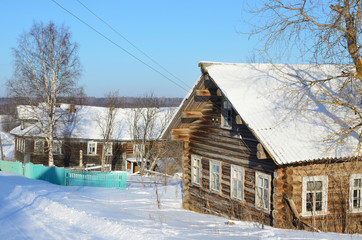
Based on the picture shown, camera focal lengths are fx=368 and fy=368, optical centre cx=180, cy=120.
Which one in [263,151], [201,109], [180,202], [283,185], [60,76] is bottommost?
[180,202]

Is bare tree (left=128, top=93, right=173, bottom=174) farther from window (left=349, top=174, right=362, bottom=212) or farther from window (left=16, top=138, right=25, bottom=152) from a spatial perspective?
window (left=349, top=174, right=362, bottom=212)

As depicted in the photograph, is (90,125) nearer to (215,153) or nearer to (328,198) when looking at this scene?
(215,153)

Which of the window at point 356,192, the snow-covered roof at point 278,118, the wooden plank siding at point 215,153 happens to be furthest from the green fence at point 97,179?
the window at point 356,192

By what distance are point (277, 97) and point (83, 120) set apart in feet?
108

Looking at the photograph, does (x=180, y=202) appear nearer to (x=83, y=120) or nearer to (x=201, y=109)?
(x=201, y=109)

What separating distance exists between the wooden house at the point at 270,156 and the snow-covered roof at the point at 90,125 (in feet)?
85.7

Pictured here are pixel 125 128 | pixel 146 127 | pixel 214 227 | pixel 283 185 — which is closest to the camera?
pixel 214 227

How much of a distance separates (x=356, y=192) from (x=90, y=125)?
33.8 metres

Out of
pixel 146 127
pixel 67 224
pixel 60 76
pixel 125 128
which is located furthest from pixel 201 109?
pixel 125 128

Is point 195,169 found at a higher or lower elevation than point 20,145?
higher

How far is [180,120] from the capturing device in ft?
54.9

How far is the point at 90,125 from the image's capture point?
42094 millimetres

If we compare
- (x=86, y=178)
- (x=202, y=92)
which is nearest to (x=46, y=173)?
(x=86, y=178)

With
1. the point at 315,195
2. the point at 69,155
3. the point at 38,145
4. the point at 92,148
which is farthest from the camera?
the point at 92,148
